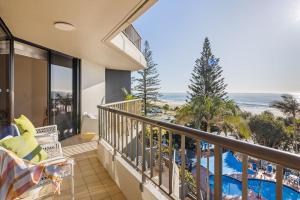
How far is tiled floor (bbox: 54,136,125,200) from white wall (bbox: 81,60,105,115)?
7.72ft

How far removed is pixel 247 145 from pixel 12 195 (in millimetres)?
1807

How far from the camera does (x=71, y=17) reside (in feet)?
8.02

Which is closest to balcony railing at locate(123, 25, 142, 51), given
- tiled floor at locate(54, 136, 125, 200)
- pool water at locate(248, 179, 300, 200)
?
tiled floor at locate(54, 136, 125, 200)

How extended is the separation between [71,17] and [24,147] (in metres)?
1.61

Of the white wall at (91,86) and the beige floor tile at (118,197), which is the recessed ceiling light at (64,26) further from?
the white wall at (91,86)

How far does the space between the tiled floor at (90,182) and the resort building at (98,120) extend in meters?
0.01

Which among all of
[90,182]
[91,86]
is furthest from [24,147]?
[91,86]

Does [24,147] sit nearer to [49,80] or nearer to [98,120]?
[98,120]

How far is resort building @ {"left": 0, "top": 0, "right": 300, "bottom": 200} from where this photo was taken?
4.13ft

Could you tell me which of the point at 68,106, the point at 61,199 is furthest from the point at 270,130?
the point at 61,199

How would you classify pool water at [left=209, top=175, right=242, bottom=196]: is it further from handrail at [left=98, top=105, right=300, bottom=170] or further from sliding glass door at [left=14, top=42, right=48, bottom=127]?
sliding glass door at [left=14, top=42, right=48, bottom=127]

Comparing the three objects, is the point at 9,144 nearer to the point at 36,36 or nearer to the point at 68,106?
the point at 36,36

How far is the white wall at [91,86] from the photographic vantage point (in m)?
5.88

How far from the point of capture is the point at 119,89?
845 cm
